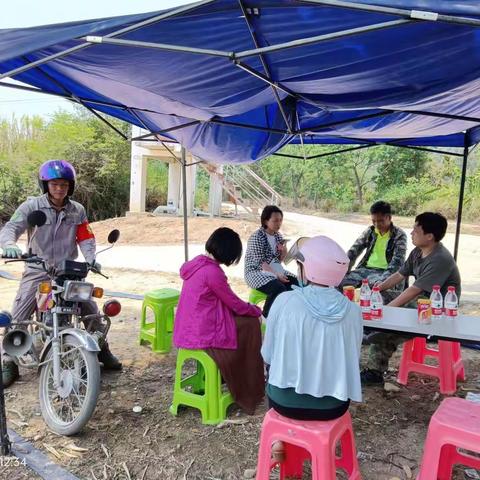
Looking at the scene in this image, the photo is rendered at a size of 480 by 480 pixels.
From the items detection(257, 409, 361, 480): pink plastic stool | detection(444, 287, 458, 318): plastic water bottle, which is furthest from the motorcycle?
detection(444, 287, 458, 318): plastic water bottle

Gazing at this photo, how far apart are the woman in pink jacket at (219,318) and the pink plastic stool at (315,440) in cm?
77

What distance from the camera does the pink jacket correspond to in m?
2.91

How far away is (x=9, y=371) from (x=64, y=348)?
0.87 meters

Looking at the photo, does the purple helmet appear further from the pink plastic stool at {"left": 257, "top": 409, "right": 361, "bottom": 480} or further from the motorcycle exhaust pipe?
the pink plastic stool at {"left": 257, "top": 409, "right": 361, "bottom": 480}

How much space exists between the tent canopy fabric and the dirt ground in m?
2.10

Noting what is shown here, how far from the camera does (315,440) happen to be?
6.46ft

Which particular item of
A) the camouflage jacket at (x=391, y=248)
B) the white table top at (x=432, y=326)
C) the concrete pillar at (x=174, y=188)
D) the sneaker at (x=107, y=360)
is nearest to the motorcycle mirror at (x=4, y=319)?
the sneaker at (x=107, y=360)

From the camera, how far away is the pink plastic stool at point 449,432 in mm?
1944

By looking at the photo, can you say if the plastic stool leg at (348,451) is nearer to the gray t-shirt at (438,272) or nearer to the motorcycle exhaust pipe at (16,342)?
the gray t-shirt at (438,272)

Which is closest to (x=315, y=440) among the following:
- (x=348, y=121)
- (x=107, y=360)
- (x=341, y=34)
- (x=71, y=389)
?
(x=71, y=389)

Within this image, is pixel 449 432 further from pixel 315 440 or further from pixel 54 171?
pixel 54 171

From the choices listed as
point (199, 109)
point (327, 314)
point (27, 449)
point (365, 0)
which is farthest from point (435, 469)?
point (199, 109)

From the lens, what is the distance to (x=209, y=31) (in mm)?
2293

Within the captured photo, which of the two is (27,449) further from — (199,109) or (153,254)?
(153,254)
